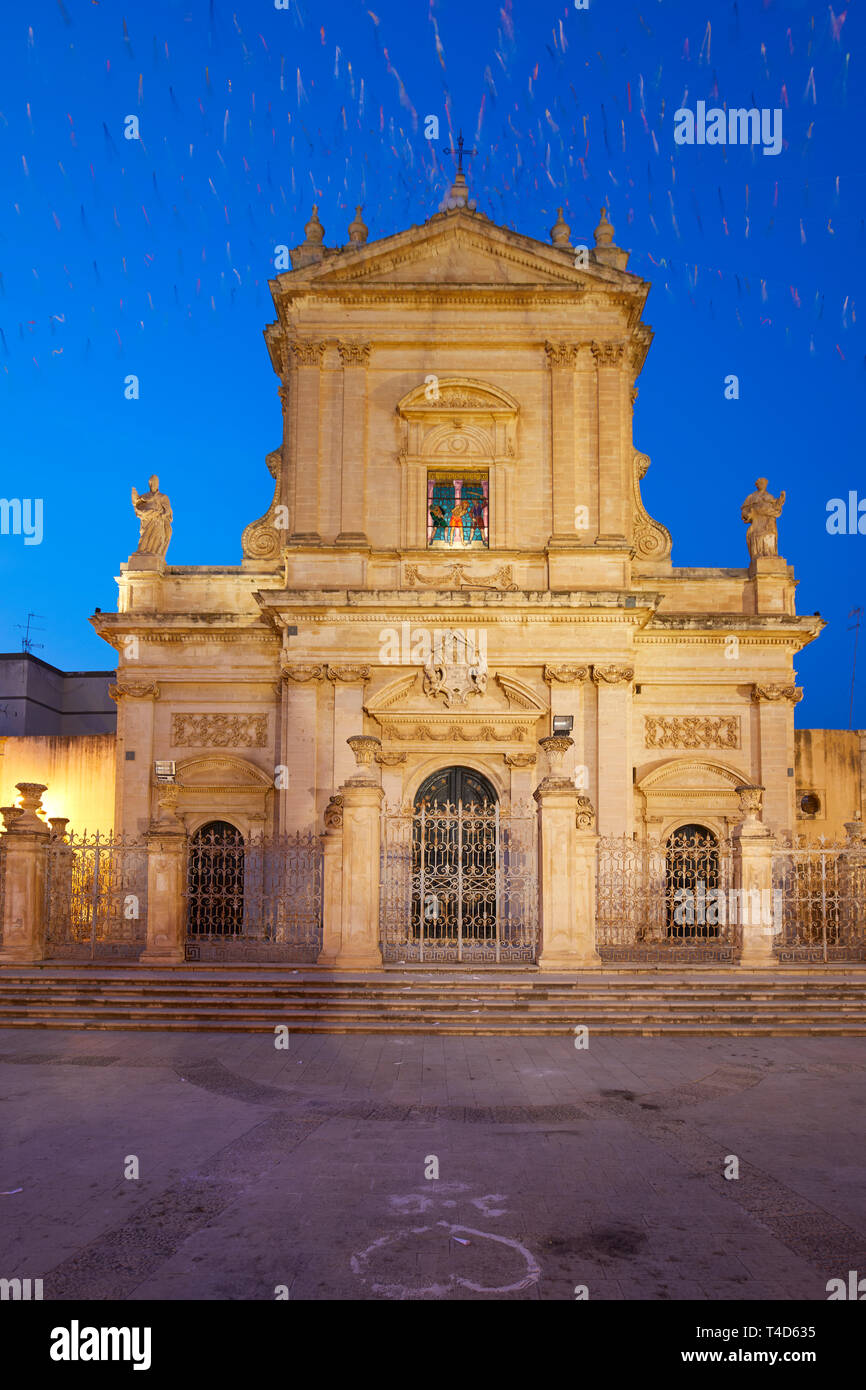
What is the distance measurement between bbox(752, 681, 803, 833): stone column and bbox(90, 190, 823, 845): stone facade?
49mm

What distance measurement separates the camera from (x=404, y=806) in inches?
845

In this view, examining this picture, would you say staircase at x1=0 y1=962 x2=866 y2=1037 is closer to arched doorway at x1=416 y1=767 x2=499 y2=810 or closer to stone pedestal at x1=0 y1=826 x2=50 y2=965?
stone pedestal at x1=0 y1=826 x2=50 y2=965

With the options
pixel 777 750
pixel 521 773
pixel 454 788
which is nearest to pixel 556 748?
pixel 521 773

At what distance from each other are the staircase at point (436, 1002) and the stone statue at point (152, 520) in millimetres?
11779

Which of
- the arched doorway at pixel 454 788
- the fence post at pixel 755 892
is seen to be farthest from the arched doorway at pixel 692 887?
the arched doorway at pixel 454 788

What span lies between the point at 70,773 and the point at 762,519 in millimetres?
18690

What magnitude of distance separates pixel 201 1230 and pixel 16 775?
23698mm

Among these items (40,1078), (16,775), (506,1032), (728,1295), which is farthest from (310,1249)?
(16,775)

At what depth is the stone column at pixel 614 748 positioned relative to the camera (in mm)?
21359

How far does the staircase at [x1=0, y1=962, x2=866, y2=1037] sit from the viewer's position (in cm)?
1317

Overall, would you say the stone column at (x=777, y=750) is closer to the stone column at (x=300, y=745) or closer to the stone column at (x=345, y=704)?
the stone column at (x=345, y=704)

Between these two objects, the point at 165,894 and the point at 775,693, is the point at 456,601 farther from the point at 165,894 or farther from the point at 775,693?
the point at 165,894

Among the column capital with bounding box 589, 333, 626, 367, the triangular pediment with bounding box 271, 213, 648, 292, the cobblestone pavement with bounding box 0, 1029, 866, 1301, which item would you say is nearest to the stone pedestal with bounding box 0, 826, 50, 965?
the cobblestone pavement with bounding box 0, 1029, 866, 1301

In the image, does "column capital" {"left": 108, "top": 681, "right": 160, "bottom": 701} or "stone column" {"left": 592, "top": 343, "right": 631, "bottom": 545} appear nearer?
"stone column" {"left": 592, "top": 343, "right": 631, "bottom": 545}
